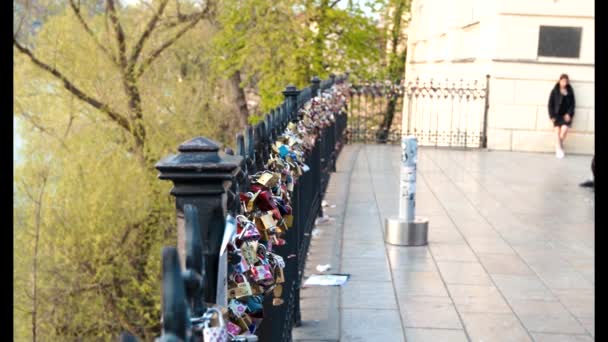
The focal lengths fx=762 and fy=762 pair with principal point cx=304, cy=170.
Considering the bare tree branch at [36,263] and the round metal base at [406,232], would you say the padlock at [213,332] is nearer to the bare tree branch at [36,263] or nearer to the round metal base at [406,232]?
the round metal base at [406,232]

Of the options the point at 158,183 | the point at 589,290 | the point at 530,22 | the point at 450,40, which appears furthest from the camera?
the point at 450,40

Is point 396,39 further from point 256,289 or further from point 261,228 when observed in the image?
point 256,289

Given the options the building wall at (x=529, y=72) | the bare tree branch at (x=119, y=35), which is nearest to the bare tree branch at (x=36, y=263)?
the bare tree branch at (x=119, y=35)

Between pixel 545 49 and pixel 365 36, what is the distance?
341 inches

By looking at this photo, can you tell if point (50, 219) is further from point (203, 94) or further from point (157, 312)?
point (203, 94)

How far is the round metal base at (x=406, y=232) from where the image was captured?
754 centimetres

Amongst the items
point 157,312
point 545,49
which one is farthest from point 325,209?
point 157,312

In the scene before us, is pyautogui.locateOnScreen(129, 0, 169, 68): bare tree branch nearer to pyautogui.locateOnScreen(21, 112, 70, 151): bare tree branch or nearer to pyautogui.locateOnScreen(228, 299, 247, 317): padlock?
pyautogui.locateOnScreen(21, 112, 70, 151): bare tree branch

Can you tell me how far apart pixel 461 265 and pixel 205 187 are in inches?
191

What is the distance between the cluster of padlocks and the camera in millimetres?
2633

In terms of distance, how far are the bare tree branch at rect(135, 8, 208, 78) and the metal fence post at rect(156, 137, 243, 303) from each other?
1960cm

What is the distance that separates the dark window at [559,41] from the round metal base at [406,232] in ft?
33.2

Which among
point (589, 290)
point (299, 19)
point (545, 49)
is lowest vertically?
point (589, 290)

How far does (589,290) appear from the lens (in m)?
6.20
